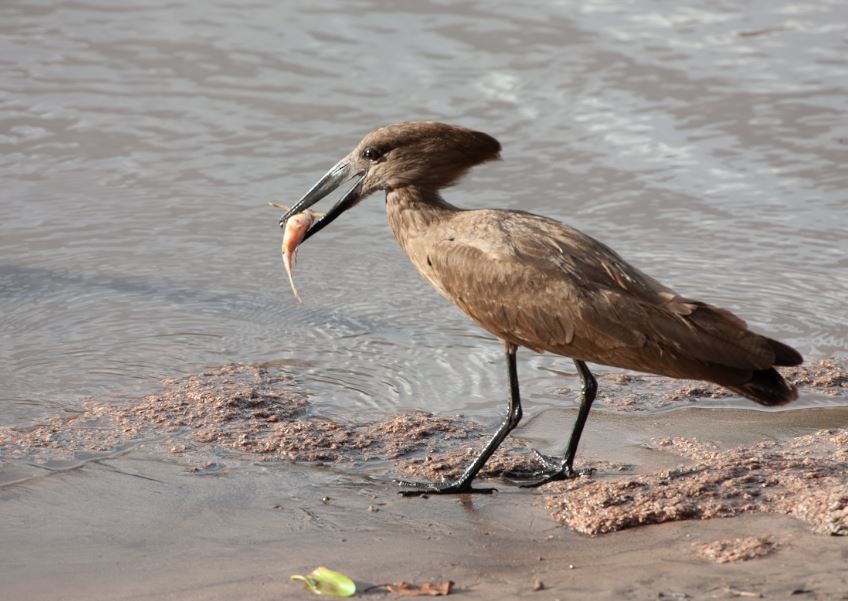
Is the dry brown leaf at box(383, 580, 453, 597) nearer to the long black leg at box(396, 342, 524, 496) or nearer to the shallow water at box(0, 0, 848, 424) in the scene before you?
the long black leg at box(396, 342, 524, 496)

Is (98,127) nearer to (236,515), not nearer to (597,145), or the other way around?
(597,145)

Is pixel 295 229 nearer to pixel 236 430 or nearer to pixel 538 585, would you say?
pixel 236 430

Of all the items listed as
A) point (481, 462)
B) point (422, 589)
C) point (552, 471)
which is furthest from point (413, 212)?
point (422, 589)

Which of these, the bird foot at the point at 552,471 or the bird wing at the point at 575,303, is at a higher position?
the bird wing at the point at 575,303

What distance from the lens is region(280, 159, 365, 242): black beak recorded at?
5781mm

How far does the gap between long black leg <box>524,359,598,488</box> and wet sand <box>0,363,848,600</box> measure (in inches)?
3.5

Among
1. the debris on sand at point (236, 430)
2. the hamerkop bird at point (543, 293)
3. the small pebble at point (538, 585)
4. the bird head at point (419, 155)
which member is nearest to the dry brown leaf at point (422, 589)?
the small pebble at point (538, 585)

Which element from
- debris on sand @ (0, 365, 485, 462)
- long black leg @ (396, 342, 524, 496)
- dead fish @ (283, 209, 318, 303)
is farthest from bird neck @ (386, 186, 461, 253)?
debris on sand @ (0, 365, 485, 462)

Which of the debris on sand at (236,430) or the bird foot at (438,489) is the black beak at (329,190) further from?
the bird foot at (438,489)

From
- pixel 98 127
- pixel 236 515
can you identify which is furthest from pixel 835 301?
pixel 98 127

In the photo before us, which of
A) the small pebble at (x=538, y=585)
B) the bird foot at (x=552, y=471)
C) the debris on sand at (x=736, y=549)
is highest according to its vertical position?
the debris on sand at (x=736, y=549)

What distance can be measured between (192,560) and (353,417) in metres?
1.60

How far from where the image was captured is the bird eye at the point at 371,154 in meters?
5.69

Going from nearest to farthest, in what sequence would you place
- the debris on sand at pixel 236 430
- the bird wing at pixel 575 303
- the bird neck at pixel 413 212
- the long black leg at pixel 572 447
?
the bird wing at pixel 575 303
the long black leg at pixel 572 447
the debris on sand at pixel 236 430
the bird neck at pixel 413 212
